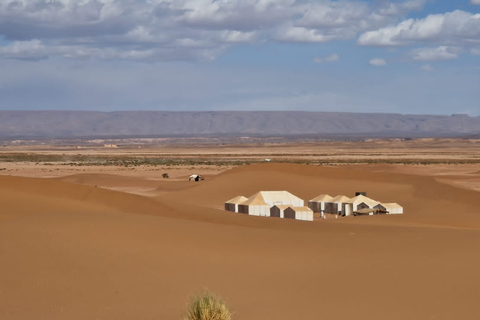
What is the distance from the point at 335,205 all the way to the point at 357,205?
1.82 metres

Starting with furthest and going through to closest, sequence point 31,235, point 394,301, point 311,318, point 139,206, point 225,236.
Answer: point 139,206 < point 225,236 < point 31,235 < point 394,301 < point 311,318

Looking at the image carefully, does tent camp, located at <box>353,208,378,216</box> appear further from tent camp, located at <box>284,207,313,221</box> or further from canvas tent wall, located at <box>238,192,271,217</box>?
canvas tent wall, located at <box>238,192,271,217</box>

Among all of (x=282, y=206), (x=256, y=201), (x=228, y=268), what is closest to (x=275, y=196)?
(x=256, y=201)

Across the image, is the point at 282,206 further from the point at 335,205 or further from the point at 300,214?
the point at 335,205

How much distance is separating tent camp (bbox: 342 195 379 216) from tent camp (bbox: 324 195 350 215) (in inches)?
16.4

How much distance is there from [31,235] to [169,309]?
223 inches

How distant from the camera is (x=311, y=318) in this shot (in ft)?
43.4

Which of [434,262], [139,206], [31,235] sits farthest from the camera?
[139,206]

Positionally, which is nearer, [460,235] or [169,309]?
[169,309]

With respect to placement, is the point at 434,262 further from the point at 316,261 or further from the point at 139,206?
the point at 139,206

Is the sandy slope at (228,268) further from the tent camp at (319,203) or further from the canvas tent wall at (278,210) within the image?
the tent camp at (319,203)

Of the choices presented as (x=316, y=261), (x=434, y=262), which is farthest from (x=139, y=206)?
(x=434, y=262)

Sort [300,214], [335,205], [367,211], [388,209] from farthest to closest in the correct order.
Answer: [335,205]
[388,209]
[367,211]
[300,214]

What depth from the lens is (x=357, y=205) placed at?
134 ft
